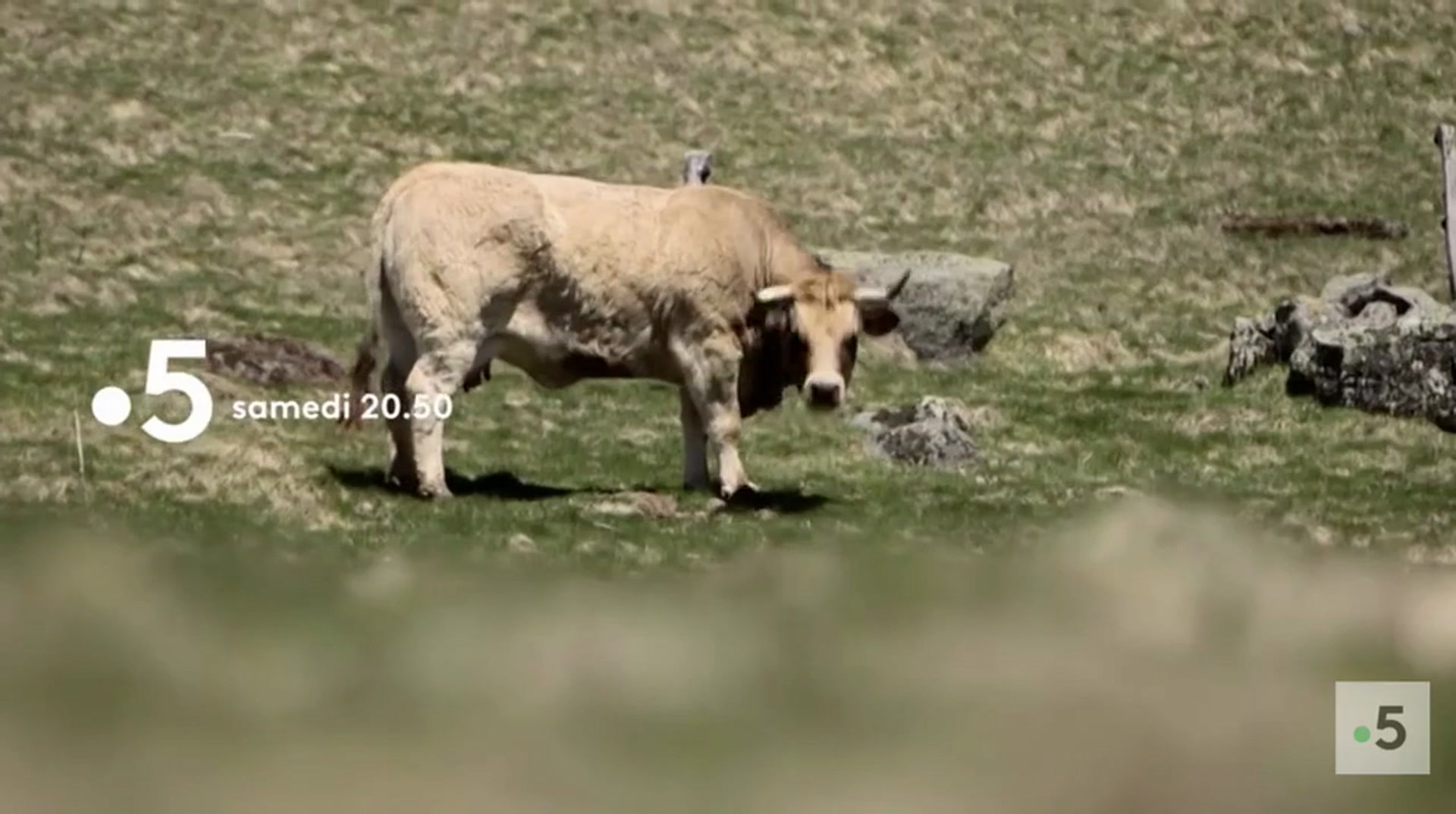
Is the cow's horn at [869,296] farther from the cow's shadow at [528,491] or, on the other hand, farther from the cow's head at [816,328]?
the cow's shadow at [528,491]

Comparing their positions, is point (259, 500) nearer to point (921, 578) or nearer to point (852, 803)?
point (921, 578)

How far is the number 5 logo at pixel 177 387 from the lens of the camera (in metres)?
19.5

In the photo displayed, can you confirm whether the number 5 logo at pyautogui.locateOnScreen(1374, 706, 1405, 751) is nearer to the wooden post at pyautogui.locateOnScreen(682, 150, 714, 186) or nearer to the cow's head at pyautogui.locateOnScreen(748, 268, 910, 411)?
the cow's head at pyautogui.locateOnScreen(748, 268, 910, 411)

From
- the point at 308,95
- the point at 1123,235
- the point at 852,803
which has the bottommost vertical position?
the point at 852,803

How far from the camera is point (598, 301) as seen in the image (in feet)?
62.1

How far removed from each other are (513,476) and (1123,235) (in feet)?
59.7

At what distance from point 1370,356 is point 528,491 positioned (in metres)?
10.1

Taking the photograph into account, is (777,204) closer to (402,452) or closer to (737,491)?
(737,491)

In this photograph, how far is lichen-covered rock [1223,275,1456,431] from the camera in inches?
960

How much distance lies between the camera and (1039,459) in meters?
22.5

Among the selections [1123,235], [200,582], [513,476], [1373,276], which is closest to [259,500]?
[513,476]

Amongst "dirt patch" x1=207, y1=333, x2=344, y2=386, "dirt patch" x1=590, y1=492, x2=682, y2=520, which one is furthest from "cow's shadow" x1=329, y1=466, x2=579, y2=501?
"dirt patch" x1=207, y1=333, x2=344, y2=386

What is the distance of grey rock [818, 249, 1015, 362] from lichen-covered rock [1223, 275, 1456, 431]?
3.13 m

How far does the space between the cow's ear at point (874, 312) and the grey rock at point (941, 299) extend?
27.2 ft
